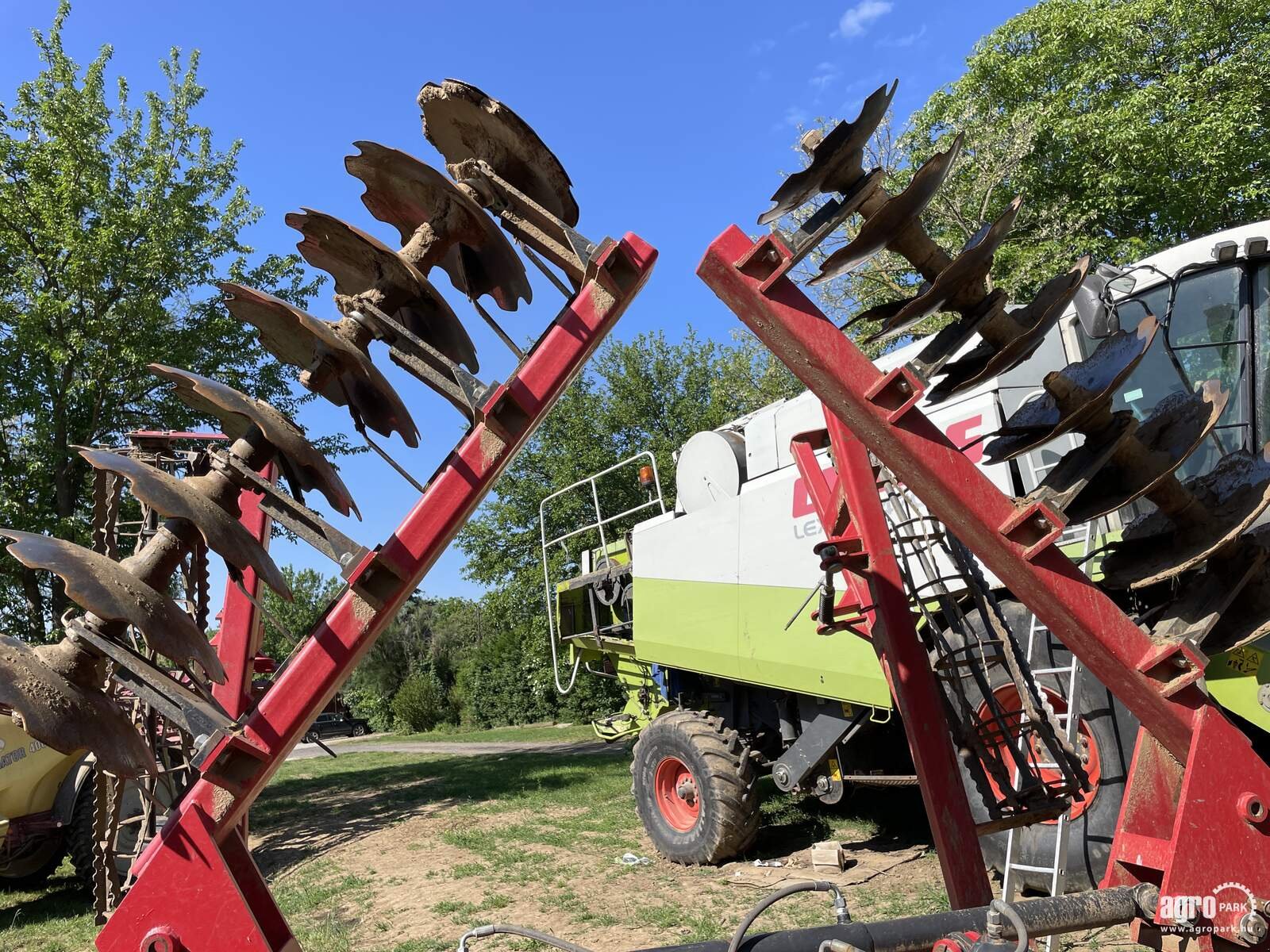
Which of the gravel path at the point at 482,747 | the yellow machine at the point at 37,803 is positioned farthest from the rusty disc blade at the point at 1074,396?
the gravel path at the point at 482,747

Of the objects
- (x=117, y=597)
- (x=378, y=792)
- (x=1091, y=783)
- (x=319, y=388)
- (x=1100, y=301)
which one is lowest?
(x=378, y=792)

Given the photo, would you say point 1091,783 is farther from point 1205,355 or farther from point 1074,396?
point 1074,396

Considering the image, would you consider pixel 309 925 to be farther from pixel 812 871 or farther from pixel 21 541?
pixel 21 541

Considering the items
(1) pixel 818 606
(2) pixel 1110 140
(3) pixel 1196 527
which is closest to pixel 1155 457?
(3) pixel 1196 527

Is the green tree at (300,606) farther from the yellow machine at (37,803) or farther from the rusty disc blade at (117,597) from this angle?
the rusty disc blade at (117,597)

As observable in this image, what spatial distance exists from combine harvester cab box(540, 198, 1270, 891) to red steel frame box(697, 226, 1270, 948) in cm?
16

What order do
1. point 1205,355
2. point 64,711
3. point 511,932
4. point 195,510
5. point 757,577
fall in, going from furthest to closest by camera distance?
point 757,577
point 1205,355
point 511,932
point 195,510
point 64,711

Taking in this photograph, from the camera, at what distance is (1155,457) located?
84.5 inches

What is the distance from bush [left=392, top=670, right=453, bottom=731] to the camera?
30953 mm

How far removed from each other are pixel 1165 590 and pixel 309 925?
233 inches

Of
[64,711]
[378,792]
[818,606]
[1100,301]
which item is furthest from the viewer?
[378,792]

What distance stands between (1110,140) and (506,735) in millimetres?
20406

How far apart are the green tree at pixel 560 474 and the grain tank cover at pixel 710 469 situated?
18.5 m

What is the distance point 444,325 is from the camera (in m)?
2.17
